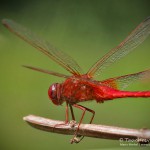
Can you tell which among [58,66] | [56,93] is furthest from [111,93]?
[58,66]

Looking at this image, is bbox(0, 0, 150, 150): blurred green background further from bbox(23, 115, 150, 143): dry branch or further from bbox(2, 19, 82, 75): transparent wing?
bbox(2, 19, 82, 75): transparent wing

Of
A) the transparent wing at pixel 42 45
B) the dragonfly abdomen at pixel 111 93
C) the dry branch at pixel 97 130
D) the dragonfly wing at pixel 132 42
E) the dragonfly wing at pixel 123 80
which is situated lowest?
the dry branch at pixel 97 130

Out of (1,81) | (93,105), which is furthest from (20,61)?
(93,105)

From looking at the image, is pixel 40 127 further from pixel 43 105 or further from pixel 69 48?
pixel 69 48

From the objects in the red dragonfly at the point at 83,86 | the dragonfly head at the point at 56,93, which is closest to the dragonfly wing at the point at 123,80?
the red dragonfly at the point at 83,86

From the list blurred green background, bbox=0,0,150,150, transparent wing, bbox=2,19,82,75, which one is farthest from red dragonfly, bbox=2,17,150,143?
blurred green background, bbox=0,0,150,150

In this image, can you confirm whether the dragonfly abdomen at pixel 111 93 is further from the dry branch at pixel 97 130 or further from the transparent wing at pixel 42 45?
the dry branch at pixel 97 130
